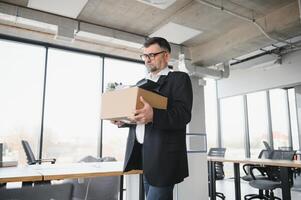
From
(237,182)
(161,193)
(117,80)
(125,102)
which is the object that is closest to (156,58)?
(125,102)

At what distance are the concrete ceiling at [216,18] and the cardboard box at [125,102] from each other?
7.33 ft

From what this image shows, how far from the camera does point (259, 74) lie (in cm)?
622

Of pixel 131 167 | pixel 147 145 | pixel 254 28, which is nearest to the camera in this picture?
pixel 147 145

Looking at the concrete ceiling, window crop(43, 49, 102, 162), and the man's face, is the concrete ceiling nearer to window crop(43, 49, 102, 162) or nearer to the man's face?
window crop(43, 49, 102, 162)

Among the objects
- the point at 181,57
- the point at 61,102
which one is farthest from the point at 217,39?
the point at 61,102

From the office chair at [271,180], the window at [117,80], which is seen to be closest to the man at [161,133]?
the office chair at [271,180]

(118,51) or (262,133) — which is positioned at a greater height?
(118,51)

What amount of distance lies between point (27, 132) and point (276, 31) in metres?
4.21

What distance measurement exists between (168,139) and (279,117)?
645cm

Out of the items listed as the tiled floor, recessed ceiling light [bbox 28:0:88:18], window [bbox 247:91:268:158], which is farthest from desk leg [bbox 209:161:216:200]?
recessed ceiling light [bbox 28:0:88:18]

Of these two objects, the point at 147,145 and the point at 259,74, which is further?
the point at 259,74

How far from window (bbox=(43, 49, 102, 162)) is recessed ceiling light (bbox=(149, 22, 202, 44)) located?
5.26 ft

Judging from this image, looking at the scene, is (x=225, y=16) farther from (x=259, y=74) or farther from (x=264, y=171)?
(x=259, y=74)

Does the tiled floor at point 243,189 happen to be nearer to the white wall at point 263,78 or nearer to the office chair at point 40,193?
the white wall at point 263,78
